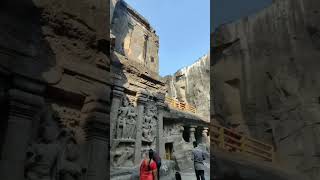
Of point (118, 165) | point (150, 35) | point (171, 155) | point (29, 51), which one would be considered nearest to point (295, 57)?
point (29, 51)

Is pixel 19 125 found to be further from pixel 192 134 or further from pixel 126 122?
pixel 192 134

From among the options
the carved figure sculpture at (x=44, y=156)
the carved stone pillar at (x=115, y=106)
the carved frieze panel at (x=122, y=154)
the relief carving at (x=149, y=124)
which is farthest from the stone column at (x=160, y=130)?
the carved figure sculpture at (x=44, y=156)

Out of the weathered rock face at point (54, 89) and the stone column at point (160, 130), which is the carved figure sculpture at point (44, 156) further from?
the stone column at point (160, 130)

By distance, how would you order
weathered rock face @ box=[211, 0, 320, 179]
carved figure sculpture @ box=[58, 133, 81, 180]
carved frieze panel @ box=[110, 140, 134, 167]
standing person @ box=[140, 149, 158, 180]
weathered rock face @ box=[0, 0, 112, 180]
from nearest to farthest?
weathered rock face @ box=[0, 0, 112, 180] → carved figure sculpture @ box=[58, 133, 81, 180] → standing person @ box=[140, 149, 158, 180] → weathered rock face @ box=[211, 0, 320, 179] → carved frieze panel @ box=[110, 140, 134, 167]

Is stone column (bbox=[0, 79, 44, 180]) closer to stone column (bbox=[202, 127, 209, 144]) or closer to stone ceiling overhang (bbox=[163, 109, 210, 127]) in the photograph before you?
stone ceiling overhang (bbox=[163, 109, 210, 127])

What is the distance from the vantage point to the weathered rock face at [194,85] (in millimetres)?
25870

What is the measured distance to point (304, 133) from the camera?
6.00 m

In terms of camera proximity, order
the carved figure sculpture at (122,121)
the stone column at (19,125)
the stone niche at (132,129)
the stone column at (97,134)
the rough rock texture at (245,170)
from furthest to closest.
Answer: the carved figure sculpture at (122,121)
the stone niche at (132,129)
the rough rock texture at (245,170)
the stone column at (97,134)
the stone column at (19,125)

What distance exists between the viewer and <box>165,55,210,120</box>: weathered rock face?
25.9m

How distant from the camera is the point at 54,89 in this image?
2.75m

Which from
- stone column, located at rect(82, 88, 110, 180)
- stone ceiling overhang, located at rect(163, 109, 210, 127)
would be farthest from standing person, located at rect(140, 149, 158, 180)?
stone ceiling overhang, located at rect(163, 109, 210, 127)

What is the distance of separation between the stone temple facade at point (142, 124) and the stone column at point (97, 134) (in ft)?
25.4

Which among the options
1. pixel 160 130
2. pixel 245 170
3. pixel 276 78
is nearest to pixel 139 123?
pixel 160 130

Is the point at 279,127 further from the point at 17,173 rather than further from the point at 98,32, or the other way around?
the point at 17,173
